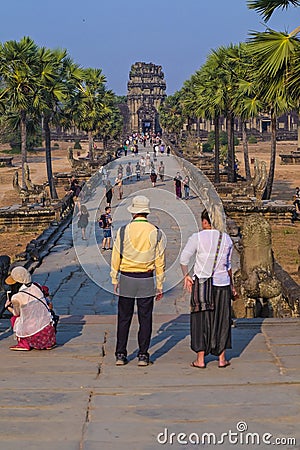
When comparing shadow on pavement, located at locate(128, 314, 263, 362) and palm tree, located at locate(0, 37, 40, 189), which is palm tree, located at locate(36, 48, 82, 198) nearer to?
palm tree, located at locate(0, 37, 40, 189)

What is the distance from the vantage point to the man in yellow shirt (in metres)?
5.52

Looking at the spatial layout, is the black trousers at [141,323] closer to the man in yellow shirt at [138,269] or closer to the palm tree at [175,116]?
the man in yellow shirt at [138,269]

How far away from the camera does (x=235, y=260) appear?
13.4 m

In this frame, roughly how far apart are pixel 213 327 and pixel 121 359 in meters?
0.78

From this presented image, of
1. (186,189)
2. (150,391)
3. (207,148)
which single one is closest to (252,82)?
(186,189)

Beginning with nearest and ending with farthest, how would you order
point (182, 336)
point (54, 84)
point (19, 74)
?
point (182, 336)
point (19, 74)
point (54, 84)

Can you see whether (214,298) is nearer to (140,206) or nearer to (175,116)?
(140,206)

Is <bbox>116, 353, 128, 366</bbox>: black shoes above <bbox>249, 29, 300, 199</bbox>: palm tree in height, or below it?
below

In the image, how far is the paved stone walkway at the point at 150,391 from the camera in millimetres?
4098

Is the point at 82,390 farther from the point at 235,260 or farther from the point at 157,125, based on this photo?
the point at 157,125

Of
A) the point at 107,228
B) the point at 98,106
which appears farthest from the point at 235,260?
the point at 98,106

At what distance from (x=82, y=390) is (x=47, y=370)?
1.92 feet

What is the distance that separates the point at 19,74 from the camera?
25484 millimetres

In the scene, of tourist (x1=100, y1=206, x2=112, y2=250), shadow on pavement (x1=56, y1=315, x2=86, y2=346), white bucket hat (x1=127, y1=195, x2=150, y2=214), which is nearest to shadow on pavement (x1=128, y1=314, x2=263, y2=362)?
shadow on pavement (x1=56, y1=315, x2=86, y2=346)
